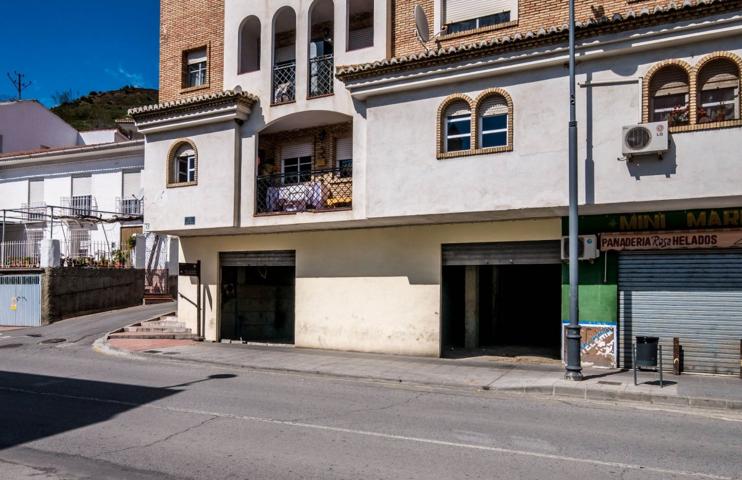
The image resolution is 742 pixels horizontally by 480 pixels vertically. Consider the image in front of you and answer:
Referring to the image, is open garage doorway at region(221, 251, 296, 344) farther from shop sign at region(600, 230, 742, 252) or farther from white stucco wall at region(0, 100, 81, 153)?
white stucco wall at region(0, 100, 81, 153)

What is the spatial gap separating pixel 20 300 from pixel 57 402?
15.8 m

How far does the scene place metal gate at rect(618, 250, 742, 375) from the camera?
1214cm

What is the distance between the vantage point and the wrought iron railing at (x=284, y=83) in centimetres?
1669

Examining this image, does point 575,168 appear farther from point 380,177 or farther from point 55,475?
point 55,475

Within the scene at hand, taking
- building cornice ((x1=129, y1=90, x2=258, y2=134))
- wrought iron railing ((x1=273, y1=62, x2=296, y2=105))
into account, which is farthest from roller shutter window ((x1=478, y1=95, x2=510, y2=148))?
building cornice ((x1=129, y1=90, x2=258, y2=134))

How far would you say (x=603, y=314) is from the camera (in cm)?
1320

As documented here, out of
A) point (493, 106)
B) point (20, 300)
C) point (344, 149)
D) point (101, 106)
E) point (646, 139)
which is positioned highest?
point (101, 106)

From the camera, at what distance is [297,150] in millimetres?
17969

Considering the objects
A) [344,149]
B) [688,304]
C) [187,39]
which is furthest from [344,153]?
[688,304]

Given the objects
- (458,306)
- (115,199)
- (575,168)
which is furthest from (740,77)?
(115,199)

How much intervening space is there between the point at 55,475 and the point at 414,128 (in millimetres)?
10348

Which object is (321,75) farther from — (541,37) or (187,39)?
(541,37)

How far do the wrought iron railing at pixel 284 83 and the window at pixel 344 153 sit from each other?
183 cm

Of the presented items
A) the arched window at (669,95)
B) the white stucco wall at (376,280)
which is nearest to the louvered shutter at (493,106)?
the white stucco wall at (376,280)
